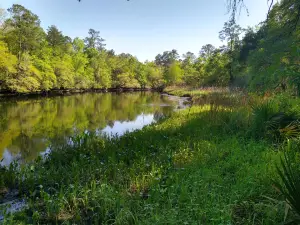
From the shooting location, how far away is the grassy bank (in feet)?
8.29

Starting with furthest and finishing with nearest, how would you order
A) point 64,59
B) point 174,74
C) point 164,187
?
1. point 174,74
2. point 64,59
3. point 164,187

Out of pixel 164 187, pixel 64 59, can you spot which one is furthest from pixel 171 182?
pixel 64 59

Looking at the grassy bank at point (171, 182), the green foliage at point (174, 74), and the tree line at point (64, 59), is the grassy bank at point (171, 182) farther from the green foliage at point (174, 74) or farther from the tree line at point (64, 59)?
the green foliage at point (174, 74)

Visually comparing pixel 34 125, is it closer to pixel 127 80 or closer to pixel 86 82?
pixel 86 82

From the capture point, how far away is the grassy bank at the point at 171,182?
2527 millimetres

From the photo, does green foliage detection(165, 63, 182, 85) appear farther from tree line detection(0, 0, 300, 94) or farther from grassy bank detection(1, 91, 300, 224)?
grassy bank detection(1, 91, 300, 224)

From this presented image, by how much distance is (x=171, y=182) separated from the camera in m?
3.44

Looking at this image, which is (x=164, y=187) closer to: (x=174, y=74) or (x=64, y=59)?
(x=64, y=59)

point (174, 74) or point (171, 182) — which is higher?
point (174, 74)

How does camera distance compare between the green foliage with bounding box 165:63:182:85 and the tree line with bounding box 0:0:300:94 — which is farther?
the green foliage with bounding box 165:63:182:85

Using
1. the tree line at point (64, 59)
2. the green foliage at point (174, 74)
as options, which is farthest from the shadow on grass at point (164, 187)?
the green foliage at point (174, 74)

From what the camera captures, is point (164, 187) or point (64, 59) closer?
point (164, 187)

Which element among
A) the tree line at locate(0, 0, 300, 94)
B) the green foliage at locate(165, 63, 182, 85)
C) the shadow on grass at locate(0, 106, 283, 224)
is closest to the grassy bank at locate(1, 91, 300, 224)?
the shadow on grass at locate(0, 106, 283, 224)

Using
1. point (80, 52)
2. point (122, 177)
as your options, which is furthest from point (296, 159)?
point (80, 52)
